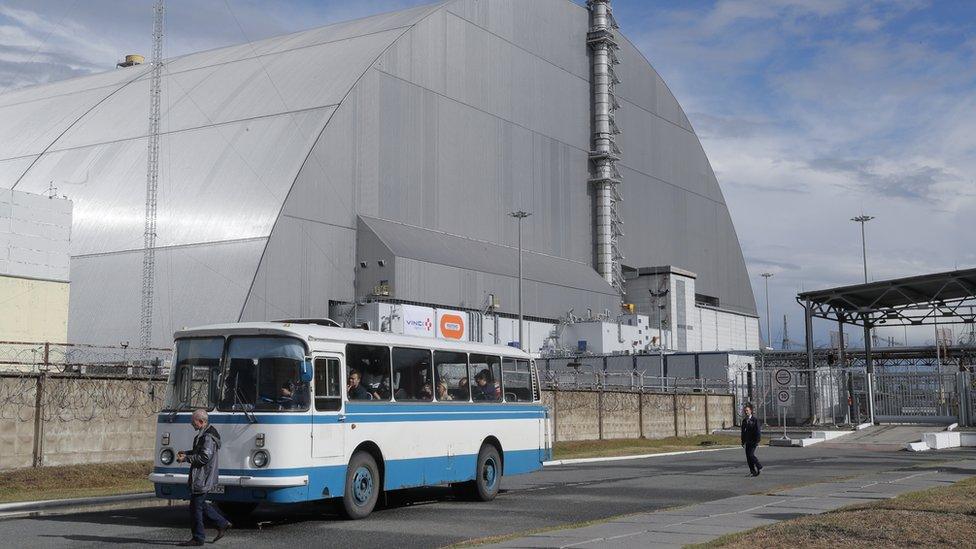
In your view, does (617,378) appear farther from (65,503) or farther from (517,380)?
(65,503)

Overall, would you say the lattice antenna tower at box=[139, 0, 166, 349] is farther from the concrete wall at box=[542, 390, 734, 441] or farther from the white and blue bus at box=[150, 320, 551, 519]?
the white and blue bus at box=[150, 320, 551, 519]

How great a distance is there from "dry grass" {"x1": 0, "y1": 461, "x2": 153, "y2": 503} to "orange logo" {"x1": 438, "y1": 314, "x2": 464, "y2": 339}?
3151 cm

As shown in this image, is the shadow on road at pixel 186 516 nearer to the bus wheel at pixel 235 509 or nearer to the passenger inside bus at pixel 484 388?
the bus wheel at pixel 235 509

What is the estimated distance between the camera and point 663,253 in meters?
86.1

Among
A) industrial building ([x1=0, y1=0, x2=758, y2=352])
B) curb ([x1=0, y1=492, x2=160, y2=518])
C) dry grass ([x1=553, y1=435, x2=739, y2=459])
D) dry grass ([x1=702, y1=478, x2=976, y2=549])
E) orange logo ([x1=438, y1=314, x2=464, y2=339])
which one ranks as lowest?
dry grass ([x1=553, y1=435, x2=739, y2=459])

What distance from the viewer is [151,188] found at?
56.4 m

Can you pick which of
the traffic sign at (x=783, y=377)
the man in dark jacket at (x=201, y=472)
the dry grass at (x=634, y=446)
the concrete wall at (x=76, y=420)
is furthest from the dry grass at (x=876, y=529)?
the traffic sign at (x=783, y=377)

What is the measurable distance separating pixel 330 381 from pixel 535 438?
7.40 metres

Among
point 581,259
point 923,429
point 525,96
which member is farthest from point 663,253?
point 923,429

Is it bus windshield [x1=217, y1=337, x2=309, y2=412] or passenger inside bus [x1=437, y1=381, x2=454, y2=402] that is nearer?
bus windshield [x1=217, y1=337, x2=309, y2=412]

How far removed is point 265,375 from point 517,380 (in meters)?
7.59

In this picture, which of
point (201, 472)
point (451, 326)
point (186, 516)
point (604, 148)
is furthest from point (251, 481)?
point (604, 148)

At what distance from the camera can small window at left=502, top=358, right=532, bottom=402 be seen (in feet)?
71.0

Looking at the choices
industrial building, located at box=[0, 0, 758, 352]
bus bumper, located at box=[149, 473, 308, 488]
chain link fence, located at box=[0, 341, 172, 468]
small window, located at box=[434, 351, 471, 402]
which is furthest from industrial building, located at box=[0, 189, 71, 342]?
bus bumper, located at box=[149, 473, 308, 488]
